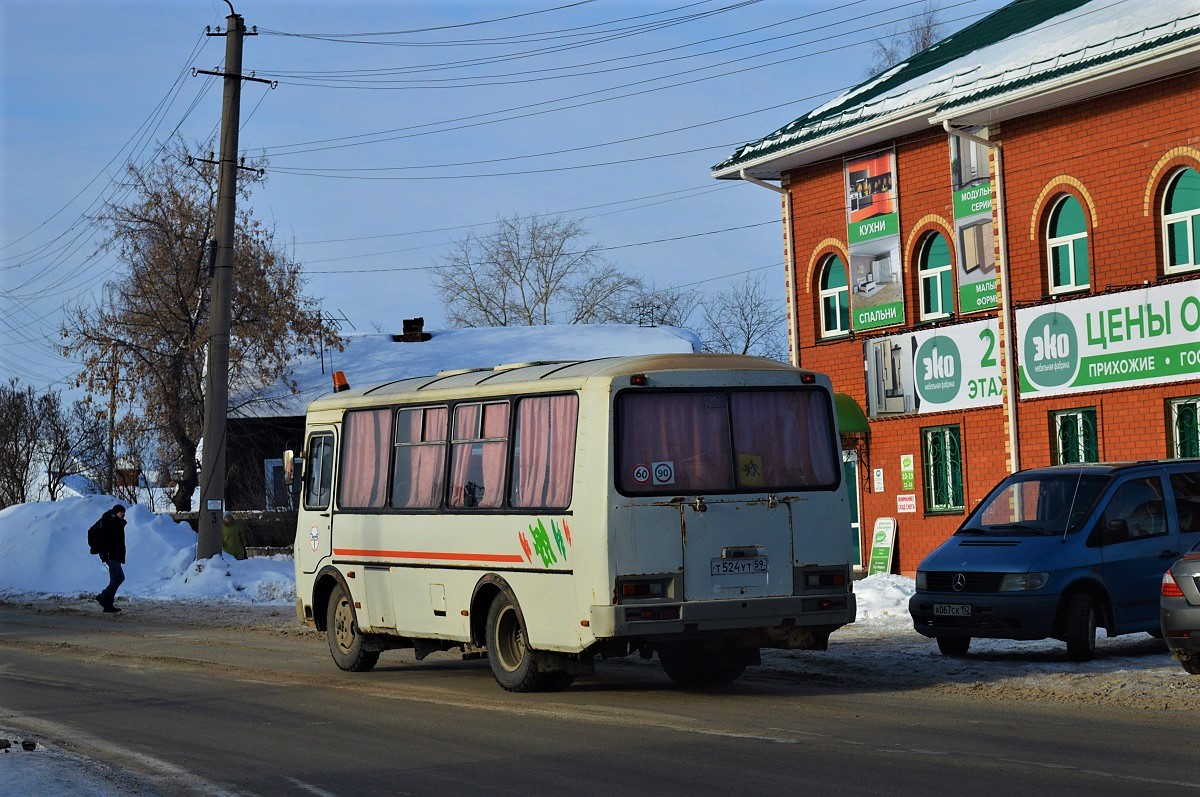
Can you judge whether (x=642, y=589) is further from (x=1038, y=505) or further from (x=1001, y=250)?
(x=1001, y=250)

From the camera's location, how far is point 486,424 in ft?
47.4

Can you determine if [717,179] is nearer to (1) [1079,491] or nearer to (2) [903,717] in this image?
(1) [1079,491]

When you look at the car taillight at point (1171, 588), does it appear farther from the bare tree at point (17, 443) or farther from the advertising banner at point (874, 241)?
the bare tree at point (17, 443)

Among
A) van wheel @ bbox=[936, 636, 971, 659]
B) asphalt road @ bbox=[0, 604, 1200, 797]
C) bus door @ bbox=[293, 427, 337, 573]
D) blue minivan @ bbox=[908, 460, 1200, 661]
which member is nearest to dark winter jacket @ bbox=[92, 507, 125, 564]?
asphalt road @ bbox=[0, 604, 1200, 797]

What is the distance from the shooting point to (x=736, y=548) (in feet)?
42.9

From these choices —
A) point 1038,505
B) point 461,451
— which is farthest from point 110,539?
point 1038,505

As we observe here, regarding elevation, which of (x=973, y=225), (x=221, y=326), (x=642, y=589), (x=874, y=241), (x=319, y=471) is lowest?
(x=642, y=589)

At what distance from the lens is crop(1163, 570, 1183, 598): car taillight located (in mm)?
12620

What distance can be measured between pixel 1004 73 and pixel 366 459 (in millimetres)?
12913

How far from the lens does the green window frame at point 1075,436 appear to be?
24219 millimetres

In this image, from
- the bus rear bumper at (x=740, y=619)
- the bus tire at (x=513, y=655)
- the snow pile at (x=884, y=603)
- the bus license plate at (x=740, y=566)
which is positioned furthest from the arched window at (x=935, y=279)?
the bus tire at (x=513, y=655)

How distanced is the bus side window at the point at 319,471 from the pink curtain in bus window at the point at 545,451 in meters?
3.81

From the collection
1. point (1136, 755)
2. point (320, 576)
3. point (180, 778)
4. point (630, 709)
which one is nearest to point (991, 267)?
point (320, 576)

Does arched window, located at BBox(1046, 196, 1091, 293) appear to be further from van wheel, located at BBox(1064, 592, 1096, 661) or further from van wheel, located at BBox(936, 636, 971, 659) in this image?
van wheel, located at BBox(1064, 592, 1096, 661)
